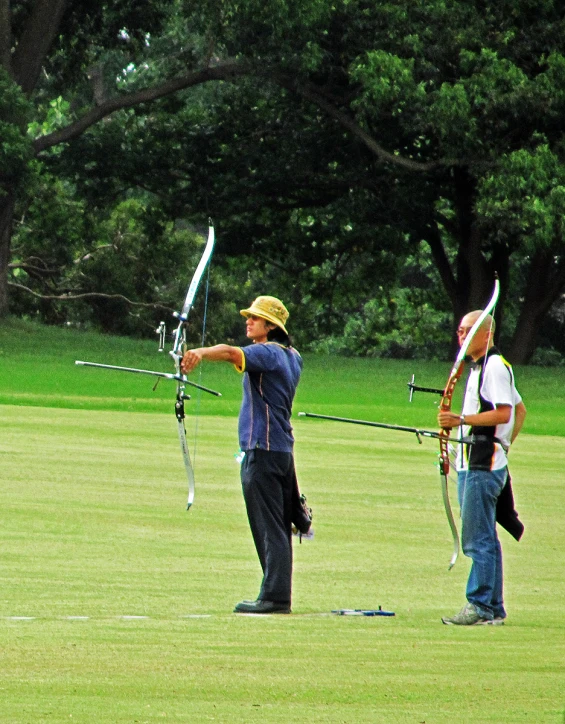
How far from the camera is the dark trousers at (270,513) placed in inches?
340

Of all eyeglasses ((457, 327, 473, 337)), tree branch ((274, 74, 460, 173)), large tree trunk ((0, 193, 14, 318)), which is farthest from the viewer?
large tree trunk ((0, 193, 14, 318))

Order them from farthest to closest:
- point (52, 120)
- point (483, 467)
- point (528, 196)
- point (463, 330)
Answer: point (52, 120)
point (528, 196)
point (463, 330)
point (483, 467)

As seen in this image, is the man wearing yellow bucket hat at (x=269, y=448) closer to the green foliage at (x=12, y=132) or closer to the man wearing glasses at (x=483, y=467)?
the man wearing glasses at (x=483, y=467)

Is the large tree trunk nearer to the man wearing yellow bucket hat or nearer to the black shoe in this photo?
the man wearing yellow bucket hat

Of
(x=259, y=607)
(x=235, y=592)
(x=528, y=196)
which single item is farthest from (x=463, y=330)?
(x=528, y=196)

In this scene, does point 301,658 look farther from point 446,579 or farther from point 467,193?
point 467,193

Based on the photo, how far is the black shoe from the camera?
28.1ft

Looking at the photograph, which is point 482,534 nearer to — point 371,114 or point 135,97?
point 371,114

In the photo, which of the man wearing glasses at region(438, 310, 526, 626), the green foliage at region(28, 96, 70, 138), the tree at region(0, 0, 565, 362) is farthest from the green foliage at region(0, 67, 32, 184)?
the man wearing glasses at region(438, 310, 526, 626)

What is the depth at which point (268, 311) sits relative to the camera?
8.62 metres

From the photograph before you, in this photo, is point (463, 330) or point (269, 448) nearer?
point (269, 448)

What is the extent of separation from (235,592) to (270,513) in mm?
956

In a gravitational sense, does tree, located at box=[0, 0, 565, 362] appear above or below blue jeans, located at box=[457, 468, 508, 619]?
above

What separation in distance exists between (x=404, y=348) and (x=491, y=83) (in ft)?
78.5
